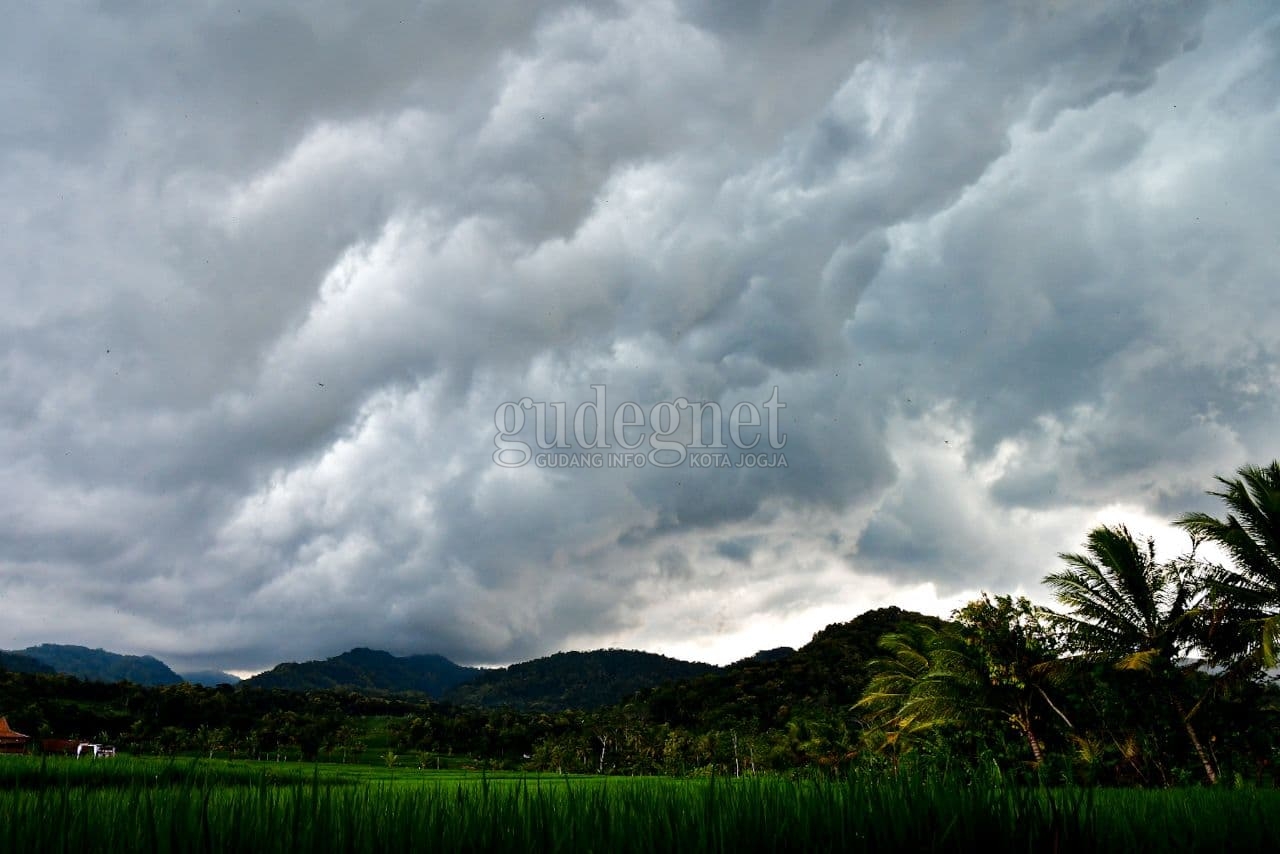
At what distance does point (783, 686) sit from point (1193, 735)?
60512mm

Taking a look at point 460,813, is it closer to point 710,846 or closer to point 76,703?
point 710,846

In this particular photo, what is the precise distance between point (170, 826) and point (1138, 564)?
2543 centimetres

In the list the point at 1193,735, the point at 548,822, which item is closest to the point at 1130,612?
the point at 1193,735

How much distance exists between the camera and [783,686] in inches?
3012

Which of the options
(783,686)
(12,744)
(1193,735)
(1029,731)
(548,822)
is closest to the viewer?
(548,822)

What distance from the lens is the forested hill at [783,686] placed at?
6838cm

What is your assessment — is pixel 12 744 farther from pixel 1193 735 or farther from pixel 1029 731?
pixel 1193 735

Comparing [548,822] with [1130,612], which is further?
[1130,612]

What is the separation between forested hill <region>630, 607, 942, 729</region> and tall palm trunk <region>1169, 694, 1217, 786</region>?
4135 cm

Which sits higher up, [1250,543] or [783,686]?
[1250,543]

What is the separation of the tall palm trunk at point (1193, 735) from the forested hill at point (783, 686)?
4135cm

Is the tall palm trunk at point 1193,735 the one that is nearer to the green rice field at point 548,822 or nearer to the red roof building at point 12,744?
the green rice field at point 548,822

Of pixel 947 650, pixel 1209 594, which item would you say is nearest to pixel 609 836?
pixel 947 650

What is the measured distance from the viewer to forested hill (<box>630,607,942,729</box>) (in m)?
68.4
